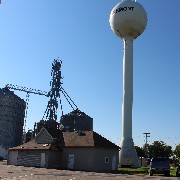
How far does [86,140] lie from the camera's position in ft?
130

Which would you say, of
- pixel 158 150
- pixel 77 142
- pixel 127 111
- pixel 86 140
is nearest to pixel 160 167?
pixel 86 140

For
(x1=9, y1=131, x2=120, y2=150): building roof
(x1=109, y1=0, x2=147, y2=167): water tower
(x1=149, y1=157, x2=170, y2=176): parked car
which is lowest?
(x1=149, y1=157, x2=170, y2=176): parked car

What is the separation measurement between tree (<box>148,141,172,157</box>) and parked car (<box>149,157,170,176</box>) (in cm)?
8578

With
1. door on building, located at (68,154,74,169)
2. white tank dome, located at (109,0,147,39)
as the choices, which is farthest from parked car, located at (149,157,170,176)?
white tank dome, located at (109,0,147,39)

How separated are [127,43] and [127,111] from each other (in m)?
11.9

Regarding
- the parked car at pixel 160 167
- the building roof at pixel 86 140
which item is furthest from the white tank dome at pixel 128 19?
the parked car at pixel 160 167

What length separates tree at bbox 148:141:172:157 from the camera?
375ft

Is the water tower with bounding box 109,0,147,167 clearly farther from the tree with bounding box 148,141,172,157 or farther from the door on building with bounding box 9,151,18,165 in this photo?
the tree with bounding box 148,141,172,157

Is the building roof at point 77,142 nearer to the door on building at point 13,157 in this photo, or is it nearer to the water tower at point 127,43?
the door on building at point 13,157

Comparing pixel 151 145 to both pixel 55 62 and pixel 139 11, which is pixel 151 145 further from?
pixel 139 11

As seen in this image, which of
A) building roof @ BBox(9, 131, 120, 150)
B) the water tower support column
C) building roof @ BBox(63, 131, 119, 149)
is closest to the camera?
building roof @ BBox(63, 131, 119, 149)

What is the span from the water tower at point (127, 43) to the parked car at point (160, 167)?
812 inches

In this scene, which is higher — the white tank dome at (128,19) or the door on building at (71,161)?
the white tank dome at (128,19)

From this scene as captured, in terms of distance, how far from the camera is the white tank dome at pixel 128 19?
55125 millimetres
